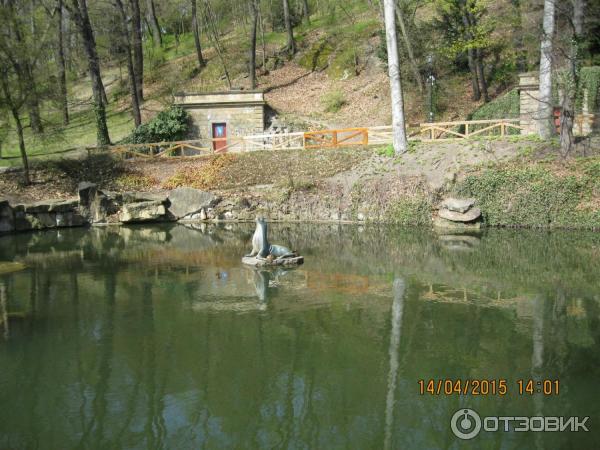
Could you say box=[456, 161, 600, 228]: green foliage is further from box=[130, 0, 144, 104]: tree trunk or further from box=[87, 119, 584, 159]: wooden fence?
box=[130, 0, 144, 104]: tree trunk

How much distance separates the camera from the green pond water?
275 inches

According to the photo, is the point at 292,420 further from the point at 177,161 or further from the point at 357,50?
the point at 357,50

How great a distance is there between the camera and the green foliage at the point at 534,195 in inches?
785

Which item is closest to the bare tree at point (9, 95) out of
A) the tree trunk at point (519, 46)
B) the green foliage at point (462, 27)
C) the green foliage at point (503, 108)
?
the green foliage at point (462, 27)

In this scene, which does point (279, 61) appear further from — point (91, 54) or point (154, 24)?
point (91, 54)

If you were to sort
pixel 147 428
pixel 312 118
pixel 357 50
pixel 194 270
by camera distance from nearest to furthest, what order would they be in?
pixel 147 428
pixel 194 270
pixel 312 118
pixel 357 50

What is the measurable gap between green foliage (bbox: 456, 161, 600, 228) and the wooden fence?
139 inches

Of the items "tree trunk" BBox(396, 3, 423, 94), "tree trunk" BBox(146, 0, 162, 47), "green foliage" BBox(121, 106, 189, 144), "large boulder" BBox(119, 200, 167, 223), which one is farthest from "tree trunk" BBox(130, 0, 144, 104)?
"large boulder" BBox(119, 200, 167, 223)

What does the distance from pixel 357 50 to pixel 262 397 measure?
128ft

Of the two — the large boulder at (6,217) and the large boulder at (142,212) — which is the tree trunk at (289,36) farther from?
the large boulder at (6,217)

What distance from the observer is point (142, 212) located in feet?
83.7

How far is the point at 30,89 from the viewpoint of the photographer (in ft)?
89.4

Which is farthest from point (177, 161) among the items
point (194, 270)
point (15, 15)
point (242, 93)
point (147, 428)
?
point (147, 428)

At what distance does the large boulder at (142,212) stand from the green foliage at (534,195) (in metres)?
12.9
